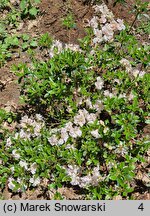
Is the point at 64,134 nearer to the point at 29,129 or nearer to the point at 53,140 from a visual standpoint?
the point at 53,140

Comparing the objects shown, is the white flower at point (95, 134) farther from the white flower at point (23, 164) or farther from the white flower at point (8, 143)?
the white flower at point (8, 143)

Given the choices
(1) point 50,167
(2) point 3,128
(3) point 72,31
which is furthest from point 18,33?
(1) point 50,167

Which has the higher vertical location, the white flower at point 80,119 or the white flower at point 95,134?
the white flower at point 80,119

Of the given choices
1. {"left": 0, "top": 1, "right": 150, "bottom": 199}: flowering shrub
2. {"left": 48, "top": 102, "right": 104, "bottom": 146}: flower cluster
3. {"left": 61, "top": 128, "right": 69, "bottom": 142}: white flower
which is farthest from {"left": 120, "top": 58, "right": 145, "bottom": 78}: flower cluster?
{"left": 61, "top": 128, "right": 69, "bottom": 142}: white flower

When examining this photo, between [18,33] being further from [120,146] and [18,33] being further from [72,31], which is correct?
[120,146]

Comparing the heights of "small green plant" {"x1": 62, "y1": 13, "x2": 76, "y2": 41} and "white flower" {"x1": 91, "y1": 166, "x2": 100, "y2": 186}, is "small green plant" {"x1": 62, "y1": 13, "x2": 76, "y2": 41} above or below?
above

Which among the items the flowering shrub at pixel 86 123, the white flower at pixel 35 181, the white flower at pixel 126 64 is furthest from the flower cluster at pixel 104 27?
the white flower at pixel 35 181

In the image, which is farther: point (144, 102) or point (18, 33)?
point (18, 33)

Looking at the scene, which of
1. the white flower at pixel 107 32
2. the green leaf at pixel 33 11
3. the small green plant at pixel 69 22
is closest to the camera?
the white flower at pixel 107 32

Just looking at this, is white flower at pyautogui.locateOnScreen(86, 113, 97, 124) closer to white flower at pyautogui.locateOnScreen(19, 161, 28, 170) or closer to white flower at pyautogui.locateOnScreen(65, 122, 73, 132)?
white flower at pyautogui.locateOnScreen(65, 122, 73, 132)
